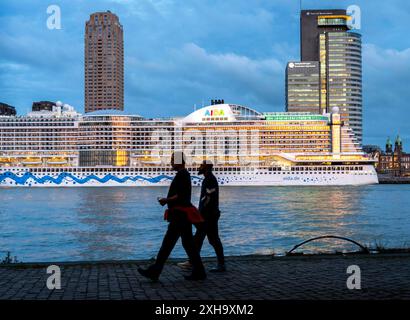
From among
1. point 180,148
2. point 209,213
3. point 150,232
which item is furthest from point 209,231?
point 180,148

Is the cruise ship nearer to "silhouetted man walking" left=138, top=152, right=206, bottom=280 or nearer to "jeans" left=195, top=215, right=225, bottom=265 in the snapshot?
"jeans" left=195, top=215, right=225, bottom=265

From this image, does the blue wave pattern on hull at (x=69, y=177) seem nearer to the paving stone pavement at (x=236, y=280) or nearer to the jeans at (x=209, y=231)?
the paving stone pavement at (x=236, y=280)

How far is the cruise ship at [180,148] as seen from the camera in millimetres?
94250

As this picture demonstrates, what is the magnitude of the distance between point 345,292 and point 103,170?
92.6m

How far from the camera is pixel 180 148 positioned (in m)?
102

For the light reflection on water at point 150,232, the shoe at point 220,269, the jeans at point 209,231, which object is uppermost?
the jeans at point 209,231

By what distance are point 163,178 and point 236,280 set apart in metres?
85.8

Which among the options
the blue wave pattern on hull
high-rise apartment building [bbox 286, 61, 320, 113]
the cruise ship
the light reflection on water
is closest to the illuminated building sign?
the cruise ship

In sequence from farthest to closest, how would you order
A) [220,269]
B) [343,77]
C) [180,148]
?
[343,77] → [180,148] → [220,269]

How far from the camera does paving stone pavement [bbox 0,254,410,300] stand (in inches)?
292

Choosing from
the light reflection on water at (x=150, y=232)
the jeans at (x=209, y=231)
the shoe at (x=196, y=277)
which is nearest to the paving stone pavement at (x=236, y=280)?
the shoe at (x=196, y=277)

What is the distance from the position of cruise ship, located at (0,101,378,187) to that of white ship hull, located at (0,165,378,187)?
0.16 metres

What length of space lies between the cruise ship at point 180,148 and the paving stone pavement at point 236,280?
8145 cm

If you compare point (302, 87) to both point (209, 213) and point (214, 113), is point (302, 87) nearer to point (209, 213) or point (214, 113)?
point (214, 113)
